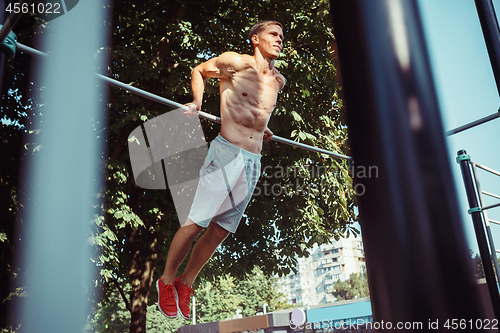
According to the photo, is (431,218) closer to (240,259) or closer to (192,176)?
(192,176)

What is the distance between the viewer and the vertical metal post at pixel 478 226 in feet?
9.73

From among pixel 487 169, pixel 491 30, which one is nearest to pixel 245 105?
pixel 491 30

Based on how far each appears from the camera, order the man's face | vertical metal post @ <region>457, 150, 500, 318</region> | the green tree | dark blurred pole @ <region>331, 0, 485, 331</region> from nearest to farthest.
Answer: dark blurred pole @ <region>331, 0, 485, 331</region> < vertical metal post @ <region>457, 150, 500, 318</region> < the man's face < the green tree

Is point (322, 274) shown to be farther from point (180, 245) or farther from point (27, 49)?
point (27, 49)

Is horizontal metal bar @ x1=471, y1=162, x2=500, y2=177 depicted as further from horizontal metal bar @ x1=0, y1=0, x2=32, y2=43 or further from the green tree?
the green tree

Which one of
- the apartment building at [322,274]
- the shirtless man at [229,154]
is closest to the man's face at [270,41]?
Answer: the shirtless man at [229,154]

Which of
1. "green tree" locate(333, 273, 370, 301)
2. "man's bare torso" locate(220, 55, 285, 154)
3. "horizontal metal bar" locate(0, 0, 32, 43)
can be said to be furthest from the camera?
"green tree" locate(333, 273, 370, 301)

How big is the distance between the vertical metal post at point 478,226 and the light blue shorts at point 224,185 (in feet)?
5.75

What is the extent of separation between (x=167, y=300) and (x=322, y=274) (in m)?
115

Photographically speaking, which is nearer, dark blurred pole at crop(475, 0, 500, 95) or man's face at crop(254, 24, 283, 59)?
dark blurred pole at crop(475, 0, 500, 95)

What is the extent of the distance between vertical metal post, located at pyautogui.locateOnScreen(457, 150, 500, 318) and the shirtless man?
1.69 meters

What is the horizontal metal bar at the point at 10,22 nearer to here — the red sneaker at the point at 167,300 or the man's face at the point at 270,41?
the red sneaker at the point at 167,300

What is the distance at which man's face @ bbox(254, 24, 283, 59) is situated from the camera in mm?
3338

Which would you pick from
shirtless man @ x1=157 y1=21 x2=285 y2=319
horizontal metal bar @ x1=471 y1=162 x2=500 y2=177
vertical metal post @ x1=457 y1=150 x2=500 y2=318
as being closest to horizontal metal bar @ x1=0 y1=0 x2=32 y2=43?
shirtless man @ x1=157 y1=21 x2=285 y2=319
